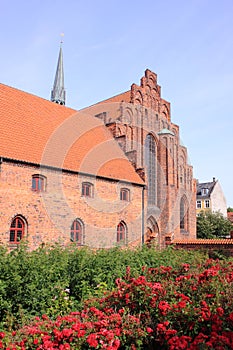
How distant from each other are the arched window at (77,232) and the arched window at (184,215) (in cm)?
1249

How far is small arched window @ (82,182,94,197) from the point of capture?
18297 mm

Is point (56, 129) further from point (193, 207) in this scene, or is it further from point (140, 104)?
point (193, 207)

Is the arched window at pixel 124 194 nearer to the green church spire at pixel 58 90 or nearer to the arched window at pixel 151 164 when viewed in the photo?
the arched window at pixel 151 164

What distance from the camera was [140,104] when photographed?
25.8 metres

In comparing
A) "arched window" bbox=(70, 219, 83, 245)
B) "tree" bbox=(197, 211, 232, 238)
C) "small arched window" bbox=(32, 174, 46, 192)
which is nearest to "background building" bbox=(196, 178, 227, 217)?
"tree" bbox=(197, 211, 232, 238)

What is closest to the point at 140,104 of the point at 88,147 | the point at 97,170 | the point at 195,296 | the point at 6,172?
the point at 88,147

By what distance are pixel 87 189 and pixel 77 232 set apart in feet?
8.36

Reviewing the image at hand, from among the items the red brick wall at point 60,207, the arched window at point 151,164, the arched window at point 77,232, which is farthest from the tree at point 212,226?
the arched window at point 77,232

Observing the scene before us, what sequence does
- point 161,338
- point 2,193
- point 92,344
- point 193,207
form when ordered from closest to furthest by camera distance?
point 92,344
point 161,338
point 2,193
point 193,207

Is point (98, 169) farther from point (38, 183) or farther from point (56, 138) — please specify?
point (38, 183)

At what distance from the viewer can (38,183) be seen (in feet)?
52.6

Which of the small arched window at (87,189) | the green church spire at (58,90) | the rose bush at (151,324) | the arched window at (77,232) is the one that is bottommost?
the rose bush at (151,324)

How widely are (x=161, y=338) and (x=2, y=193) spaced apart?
11321mm

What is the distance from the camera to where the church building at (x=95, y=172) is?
15398 millimetres
